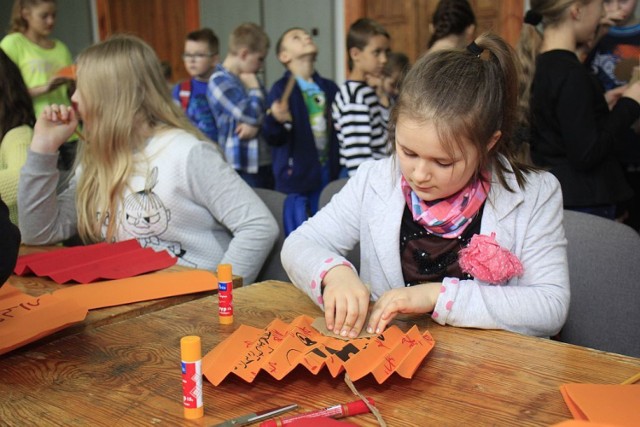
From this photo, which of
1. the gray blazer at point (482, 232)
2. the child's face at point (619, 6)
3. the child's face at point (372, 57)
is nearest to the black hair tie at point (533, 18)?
the child's face at point (619, 6)

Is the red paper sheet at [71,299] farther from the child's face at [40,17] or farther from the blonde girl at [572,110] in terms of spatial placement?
the child's face at [40,17]

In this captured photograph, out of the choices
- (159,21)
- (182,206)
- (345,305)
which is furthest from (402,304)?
(159,21)

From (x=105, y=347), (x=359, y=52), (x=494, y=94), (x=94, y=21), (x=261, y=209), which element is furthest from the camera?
(x=94, y=21)

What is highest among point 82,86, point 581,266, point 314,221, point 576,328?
point 82,86

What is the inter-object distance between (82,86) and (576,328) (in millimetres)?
1585

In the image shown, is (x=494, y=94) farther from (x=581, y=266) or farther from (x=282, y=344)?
(x=282, y=344)

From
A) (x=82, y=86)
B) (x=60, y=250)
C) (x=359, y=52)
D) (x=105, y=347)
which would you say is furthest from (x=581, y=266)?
(x=359, y=52)

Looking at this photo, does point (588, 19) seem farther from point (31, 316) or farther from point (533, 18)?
point (31, 316)

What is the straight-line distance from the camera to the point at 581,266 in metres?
1.52

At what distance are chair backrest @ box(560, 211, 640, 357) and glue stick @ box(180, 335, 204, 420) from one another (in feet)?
3.27

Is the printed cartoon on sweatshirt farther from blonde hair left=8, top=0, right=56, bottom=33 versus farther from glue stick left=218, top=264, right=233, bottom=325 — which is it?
blonde hair left=8, top=0, right=56, bottom=33

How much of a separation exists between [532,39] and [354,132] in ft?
3.74

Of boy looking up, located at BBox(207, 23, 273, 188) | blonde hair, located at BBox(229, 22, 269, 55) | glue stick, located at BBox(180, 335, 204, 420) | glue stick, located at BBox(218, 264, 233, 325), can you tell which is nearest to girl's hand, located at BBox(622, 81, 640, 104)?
glue stick, located at BBox(218, 264, 233, 325)

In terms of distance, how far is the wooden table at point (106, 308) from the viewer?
4.14 ft
